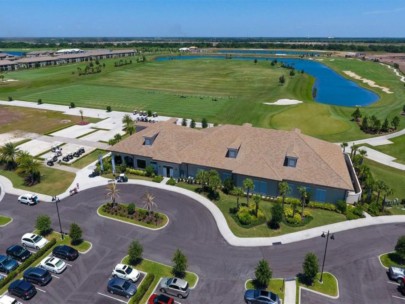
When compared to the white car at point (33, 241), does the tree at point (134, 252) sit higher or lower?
higher

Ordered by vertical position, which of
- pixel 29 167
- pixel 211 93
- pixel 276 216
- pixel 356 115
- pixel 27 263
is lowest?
pixel 27 263

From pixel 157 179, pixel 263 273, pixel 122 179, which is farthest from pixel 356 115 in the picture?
pixel 263 273

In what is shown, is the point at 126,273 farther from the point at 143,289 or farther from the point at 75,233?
the point at 75,233

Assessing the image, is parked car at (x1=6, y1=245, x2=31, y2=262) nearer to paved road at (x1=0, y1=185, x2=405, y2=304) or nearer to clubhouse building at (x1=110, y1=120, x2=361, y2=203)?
paved road at (x1=0, y1=185, x2=405, y2=304)

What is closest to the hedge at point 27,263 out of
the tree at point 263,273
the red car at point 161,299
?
the red car at point 161,299

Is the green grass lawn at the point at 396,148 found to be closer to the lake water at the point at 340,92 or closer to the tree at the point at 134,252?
the lake water at the point at 340,92

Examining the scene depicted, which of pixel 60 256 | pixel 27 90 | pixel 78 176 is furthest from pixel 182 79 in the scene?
pixel 60 256
